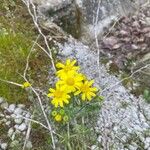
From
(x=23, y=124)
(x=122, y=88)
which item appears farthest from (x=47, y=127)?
(x=122, y=88)

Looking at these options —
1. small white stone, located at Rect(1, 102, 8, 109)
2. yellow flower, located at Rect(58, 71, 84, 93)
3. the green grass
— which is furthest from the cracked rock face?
small white stone, located at Rect(1, 102, 8, 109)

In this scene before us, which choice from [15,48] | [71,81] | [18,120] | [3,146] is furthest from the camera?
[15,48]

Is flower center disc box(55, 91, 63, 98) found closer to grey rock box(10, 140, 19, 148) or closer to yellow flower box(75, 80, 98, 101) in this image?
yellow flower box(75, 80, 98, 101)

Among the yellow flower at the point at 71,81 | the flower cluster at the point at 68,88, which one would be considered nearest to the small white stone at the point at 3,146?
the flower cluster at the point at 68,88

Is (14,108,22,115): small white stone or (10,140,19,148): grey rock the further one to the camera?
(14,108,22,115): small white stone

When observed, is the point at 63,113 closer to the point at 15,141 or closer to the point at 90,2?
the point at 15,141

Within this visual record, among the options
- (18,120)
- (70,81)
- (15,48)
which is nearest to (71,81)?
(70,81)

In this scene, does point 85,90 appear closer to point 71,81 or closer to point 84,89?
point 84,89

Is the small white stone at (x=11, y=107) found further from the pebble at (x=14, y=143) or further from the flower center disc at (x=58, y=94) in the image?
the flower center disc at (x=58, y=94)
